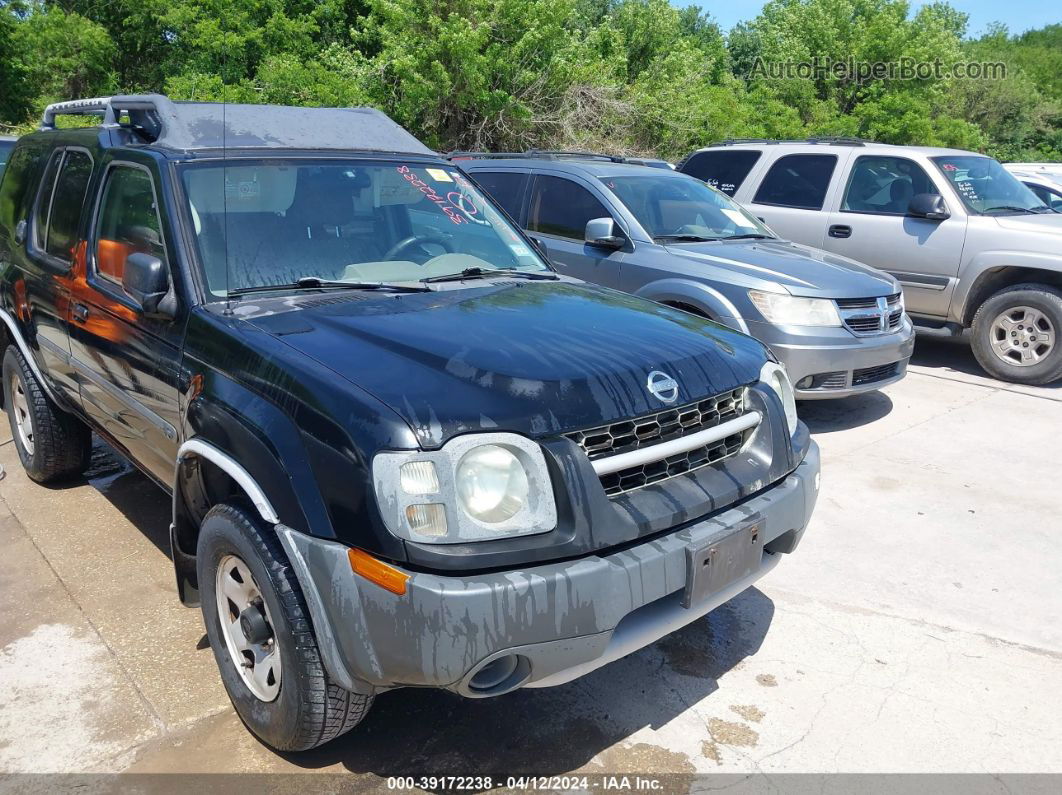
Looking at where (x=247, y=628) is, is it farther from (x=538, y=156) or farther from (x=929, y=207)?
(x=929, y=207)

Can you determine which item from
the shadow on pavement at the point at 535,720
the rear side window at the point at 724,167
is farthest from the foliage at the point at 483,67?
the shadow on pavement at the point at 535,720

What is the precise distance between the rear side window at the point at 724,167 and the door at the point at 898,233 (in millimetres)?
1054

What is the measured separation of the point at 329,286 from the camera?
3332mm

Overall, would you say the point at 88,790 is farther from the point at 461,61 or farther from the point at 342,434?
the point at 461,61

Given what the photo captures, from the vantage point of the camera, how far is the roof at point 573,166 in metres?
6.92

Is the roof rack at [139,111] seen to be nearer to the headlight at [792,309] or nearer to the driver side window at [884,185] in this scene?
the headlight at [792,309]

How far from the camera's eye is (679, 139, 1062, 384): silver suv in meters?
7.47

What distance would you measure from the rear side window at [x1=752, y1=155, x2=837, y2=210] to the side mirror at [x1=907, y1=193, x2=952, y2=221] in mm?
918

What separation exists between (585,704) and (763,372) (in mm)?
1373

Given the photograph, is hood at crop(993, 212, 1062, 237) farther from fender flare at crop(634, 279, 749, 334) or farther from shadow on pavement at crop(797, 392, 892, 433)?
fender flare at crop(634, 279, 749, 334)

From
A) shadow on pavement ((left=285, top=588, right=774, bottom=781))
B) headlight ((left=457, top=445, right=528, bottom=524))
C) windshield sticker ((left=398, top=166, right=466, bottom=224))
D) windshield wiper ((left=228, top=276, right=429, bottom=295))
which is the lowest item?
shadow on pavement ((left=285, top=588, right=774, bottom=781))

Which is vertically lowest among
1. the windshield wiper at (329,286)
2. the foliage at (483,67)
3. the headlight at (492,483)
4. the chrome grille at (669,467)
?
the chrome grille at (669,467)

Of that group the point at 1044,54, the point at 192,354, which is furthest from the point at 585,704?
the point at 1044,54

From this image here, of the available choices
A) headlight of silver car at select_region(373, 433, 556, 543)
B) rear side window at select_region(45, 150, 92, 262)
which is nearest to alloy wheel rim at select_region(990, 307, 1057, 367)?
headlight of silver car at select_region(373, 433, 556, 543)
